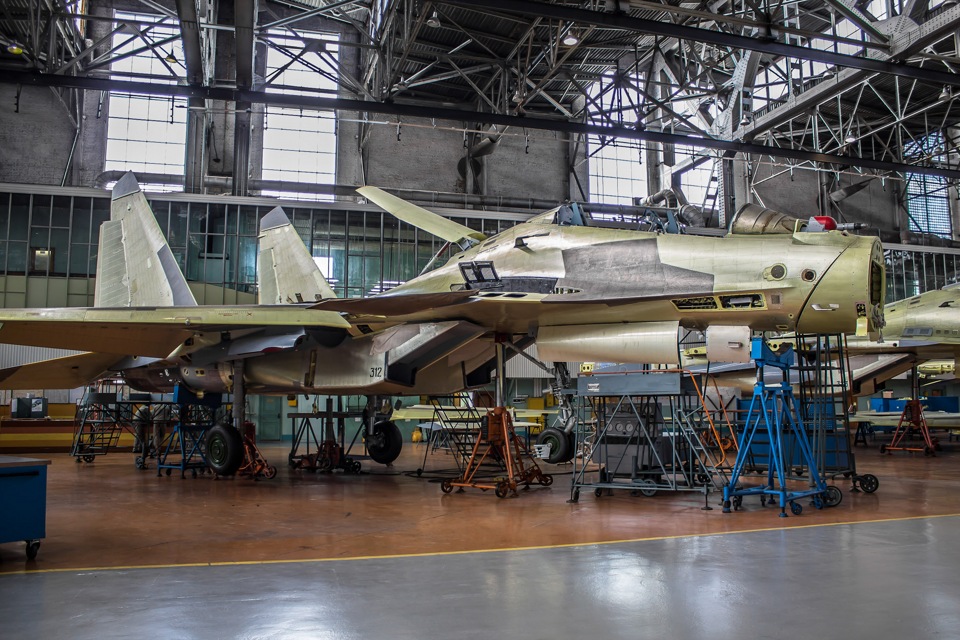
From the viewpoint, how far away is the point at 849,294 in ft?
25.3

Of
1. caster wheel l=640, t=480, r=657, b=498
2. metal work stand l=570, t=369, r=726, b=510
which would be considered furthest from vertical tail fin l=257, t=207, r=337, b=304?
caster wheel l=640, t=480, r=657, b=498

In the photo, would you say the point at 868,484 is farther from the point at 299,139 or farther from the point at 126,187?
the point at 299,139

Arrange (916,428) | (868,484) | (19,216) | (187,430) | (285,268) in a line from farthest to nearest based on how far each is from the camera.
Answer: (19,216) → (916,428) → (285,268) → (187,430) → (868,484)

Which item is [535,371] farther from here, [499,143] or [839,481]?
[839,481]

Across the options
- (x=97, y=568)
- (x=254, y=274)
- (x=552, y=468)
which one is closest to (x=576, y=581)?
(x=97, y=568)


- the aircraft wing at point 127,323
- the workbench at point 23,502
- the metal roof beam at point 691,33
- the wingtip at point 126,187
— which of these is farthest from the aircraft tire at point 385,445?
the workbench at point 23,502

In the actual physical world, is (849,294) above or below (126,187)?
below

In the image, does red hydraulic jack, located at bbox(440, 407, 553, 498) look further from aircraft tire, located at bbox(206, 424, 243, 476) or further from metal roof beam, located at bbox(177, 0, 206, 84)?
metal roof beam, located at bbox(177, 0, 206, 84)

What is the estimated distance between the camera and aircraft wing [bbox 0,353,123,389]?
13.4m

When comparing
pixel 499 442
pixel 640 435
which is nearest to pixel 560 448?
pixel 499 442

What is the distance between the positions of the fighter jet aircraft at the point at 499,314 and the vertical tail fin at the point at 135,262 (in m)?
0.09

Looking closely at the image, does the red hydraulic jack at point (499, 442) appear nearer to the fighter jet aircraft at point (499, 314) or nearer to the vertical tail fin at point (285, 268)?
the fighter jet aircraft at point (499, 314)

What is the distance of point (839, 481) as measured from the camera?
12.1m

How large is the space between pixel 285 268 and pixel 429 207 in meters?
14.4
